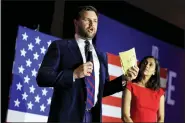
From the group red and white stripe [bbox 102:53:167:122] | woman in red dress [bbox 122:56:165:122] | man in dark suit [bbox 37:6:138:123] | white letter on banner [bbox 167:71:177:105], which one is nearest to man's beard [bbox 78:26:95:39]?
man in dark suit [bbox 37:6:138:123]

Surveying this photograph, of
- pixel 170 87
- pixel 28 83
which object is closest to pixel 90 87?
pixel 28 83

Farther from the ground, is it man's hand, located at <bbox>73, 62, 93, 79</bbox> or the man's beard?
the man's beard

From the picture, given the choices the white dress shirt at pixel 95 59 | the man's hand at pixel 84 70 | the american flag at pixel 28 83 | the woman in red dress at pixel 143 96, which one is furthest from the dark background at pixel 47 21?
the man's hand at pixel 84 70

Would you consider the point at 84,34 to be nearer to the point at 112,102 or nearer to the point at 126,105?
the point at 126,105

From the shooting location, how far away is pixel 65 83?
1.07m

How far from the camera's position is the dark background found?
6.68ft

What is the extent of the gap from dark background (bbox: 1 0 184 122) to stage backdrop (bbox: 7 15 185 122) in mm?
85

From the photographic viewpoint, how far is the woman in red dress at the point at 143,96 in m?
1.80

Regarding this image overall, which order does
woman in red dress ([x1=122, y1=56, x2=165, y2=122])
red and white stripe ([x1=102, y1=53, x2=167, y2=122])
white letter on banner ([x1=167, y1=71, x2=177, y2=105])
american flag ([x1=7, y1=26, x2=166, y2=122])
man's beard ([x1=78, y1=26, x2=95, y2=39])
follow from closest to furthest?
man's beard ([x1=78, y1=26, x2=95, y2=39]), woman in red dress ([x1=122, y1=56, x2=165, y2=122]), american flag ([x1=7, y1=26, x2=166, y2=122]), red and white stripe ([x1=102, y1=53, x2=167, y2=122]), white letter on banner ([x1=167, y1=71, x2=177, y2=105])

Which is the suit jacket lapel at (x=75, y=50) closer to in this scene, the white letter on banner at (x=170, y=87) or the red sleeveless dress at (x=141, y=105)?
the red sleeveless dress at (x=141, y=105)

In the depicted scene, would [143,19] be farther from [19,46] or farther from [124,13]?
[19,46]

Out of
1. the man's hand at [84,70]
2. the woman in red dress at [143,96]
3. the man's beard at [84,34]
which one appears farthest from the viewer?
the woman in red dress at [143,96]

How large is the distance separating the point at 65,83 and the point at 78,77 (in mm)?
44

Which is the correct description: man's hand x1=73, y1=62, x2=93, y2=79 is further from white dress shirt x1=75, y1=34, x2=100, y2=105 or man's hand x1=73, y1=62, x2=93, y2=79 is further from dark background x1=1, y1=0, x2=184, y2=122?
dark background x1=1, y1=0, x2=184, y2=122
